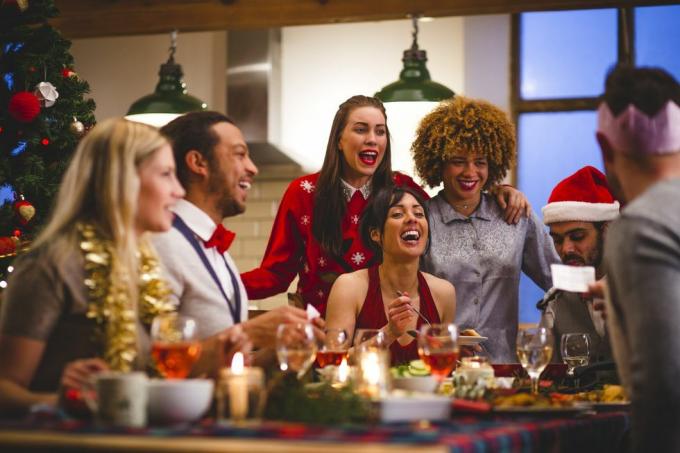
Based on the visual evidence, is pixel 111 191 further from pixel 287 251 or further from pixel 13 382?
pixel 287 251

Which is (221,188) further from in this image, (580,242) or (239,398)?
(580,242)

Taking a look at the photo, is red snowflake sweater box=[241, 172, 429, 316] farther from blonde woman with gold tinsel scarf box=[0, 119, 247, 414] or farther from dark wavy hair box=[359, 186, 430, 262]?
blonde woman with gold tinsel scarf box=[0, 119, 247, 414]

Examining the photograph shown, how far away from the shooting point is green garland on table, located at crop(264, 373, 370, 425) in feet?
5.76

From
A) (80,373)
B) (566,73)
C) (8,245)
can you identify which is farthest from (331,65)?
(80,373)

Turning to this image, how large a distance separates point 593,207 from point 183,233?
1.87 meters

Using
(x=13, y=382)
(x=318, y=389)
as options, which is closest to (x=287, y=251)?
(x=318, y=389)

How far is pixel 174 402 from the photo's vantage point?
1.65 metres

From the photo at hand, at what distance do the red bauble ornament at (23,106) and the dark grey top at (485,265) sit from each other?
167cm

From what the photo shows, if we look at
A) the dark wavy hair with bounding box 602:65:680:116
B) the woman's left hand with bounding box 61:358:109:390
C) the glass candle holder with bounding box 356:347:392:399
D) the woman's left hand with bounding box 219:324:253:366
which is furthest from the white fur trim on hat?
the woman's left hand with bounding box 61:358:109:390

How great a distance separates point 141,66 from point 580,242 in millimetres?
4432

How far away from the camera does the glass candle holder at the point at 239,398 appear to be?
1.71m

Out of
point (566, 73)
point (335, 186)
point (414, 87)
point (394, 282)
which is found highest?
point (566, 73)

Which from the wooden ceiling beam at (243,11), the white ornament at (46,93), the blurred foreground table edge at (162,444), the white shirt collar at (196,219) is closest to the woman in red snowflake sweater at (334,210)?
the white ornament at (46,93)

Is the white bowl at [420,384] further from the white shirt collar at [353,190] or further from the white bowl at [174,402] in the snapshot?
the white shirt collar at [353,190]
